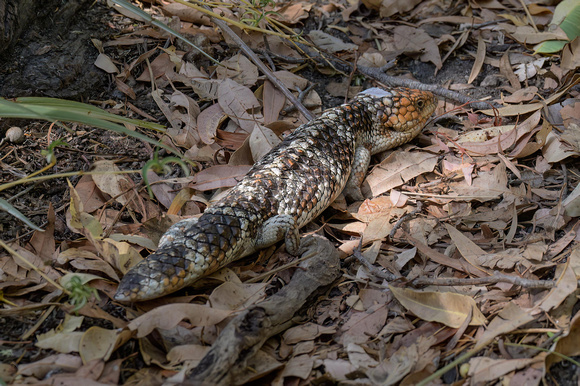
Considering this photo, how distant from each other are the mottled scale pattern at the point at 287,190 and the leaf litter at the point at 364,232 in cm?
15

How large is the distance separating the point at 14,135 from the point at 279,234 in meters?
1.98

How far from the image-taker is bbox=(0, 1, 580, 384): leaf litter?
248 cm

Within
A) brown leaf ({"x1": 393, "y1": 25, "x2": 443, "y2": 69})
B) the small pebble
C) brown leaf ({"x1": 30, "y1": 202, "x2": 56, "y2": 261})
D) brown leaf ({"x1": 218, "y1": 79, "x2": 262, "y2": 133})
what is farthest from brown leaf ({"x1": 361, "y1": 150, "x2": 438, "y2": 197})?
the small pebble

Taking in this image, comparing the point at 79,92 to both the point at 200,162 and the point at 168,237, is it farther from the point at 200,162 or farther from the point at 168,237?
the point at 168,237

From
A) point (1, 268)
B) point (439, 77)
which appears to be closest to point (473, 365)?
point (1, 268)

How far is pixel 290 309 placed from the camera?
8.92ft

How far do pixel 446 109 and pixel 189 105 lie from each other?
7.58ft

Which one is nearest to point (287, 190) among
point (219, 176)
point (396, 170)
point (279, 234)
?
point (279, 234)

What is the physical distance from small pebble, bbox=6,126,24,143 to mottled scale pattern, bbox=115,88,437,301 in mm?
1368

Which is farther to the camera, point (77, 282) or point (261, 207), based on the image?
point (261, 207)

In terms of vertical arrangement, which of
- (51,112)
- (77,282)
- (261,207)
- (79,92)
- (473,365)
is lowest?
(473,365)

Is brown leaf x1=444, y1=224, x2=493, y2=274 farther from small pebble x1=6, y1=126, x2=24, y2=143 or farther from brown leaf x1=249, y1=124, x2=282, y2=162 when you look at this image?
small pebble x1=6, y1=126, x2=24, y2=143

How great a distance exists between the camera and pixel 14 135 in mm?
3578

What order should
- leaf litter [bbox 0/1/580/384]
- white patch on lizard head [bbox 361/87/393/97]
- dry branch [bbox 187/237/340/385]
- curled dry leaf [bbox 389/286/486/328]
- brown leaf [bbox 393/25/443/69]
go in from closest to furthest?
dry branch [bbox 187/237/340/385]
leaf litter [bbox 0/1/580/384]
curled dry leaf [bbox 389/286/486/328]
white patch on lizard head [bbox 361/87/393/97]
brown leaf [bbox 393/25/443/69]
